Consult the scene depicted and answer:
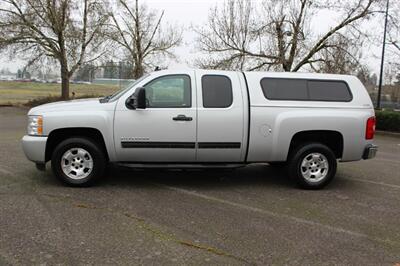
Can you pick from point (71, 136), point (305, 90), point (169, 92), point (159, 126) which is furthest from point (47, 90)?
point (305, 90)

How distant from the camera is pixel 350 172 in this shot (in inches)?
301

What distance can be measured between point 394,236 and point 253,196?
1961 millimetres

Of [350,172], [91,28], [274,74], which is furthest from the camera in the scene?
[91,28]

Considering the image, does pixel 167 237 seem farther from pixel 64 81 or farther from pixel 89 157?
pixel 64 81

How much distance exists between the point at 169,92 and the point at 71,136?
164 cm

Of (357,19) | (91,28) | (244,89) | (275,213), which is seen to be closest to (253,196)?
(275,213)

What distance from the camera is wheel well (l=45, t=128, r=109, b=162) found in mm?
5863

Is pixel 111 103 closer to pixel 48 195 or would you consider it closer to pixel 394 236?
pixel 48 195

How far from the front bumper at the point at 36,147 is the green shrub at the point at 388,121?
14.5 m

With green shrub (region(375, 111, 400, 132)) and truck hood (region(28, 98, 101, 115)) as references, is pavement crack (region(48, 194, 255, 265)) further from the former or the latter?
green shrub (region(375, 111, 400, 132))

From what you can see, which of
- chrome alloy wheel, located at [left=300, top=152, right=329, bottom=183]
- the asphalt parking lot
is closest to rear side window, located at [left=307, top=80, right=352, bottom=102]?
chrome alloy wheel, located at [left=300, top=152, right=329, bottom=183]

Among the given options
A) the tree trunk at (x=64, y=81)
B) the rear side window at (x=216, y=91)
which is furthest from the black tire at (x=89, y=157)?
the tree trunk at (x=64, y=81)

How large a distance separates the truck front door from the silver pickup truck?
15mm

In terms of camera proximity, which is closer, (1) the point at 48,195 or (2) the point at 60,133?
(1) the point at 48,195
